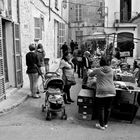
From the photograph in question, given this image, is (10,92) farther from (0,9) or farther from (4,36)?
(0,9)

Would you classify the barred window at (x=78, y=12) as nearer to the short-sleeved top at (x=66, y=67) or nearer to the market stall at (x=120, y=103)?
the short-sleeved top at (x=66, y=67)

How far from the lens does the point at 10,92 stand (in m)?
7.75

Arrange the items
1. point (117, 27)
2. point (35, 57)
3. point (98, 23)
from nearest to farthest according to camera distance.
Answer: point (35, 57)
point (117, 27)
point (98, 23)

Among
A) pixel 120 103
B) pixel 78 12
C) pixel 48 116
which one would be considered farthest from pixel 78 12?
pixel 48 116

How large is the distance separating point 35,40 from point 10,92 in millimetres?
4386

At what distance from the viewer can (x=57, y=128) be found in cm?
527

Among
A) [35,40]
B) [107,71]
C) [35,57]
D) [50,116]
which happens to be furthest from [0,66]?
[35,40]

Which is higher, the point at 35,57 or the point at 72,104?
the point at 35,57

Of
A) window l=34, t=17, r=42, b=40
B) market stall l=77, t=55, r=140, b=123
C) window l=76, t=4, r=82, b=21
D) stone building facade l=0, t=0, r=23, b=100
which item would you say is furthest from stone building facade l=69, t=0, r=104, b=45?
market stall l=77, t=55, r=140, b=123

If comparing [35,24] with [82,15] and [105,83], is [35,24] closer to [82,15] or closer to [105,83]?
[105,83]

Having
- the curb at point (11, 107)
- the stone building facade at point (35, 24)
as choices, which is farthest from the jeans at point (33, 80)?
the stone building facade at point (35, 24)

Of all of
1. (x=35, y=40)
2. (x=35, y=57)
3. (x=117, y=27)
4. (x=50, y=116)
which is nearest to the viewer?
(x=50, y=116)

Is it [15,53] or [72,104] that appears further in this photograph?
[15,53]

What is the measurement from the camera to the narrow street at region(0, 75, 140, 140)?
4.82 meters
